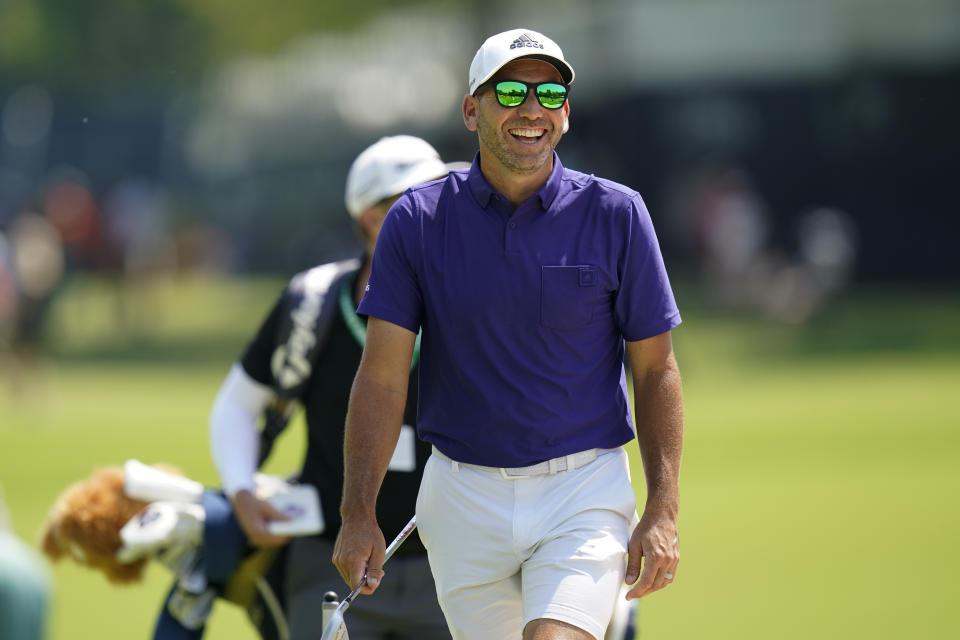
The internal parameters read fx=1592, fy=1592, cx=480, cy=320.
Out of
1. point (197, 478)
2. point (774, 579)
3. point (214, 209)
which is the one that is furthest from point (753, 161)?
point (774, 579)

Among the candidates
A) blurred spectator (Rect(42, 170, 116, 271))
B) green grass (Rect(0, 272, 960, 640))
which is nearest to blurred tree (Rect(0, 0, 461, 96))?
blurred spectator (Rect(42, 170, 116, 271))

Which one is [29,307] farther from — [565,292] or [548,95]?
[565,292]

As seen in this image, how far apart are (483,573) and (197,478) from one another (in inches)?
383

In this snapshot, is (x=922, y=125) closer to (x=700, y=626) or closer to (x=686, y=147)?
(x=686, y=147)

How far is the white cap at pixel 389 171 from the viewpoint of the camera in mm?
5738

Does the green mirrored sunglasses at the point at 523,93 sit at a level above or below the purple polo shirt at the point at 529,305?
above

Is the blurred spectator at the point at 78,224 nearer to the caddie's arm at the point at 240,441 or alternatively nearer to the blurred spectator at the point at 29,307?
the blurred spectator at the point at 29,307

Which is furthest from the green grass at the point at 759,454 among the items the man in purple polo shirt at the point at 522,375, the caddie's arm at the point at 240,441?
the man in purple polo shirt at the point at 522,375

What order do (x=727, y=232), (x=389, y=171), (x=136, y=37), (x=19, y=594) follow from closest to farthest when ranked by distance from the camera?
(x=19, y=594) → (x=389, y=171) → (x=727, y=232) → (x=136, y=37)

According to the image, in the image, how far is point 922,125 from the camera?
32156 mm

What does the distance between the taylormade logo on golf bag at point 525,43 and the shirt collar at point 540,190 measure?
0.33m

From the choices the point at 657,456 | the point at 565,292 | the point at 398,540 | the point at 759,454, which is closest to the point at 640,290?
the point at 565,292

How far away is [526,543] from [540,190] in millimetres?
995

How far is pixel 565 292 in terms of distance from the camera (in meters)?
4.41
